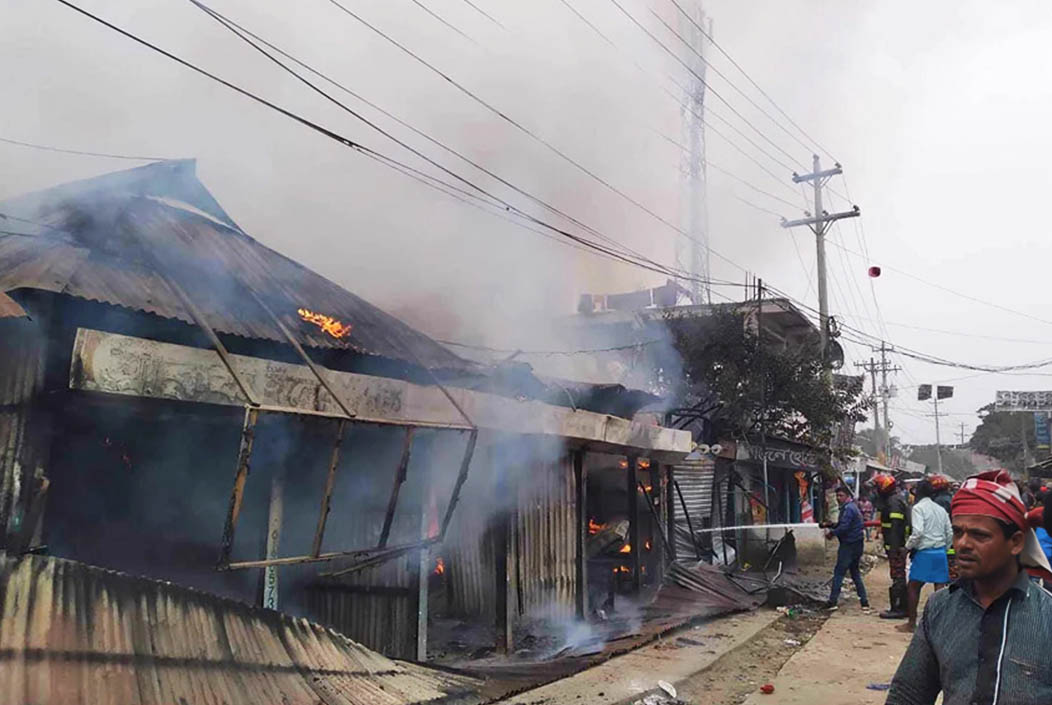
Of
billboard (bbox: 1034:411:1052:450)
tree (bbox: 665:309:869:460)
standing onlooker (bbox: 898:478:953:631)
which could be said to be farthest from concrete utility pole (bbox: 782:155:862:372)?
billboard (bbox: 1034:411:1052:450)

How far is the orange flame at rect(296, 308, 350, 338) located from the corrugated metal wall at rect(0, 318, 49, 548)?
224 cm

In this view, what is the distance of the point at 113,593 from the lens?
360 cm

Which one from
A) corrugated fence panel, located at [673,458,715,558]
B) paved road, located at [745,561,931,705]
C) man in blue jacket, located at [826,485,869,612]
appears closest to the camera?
paved road, located at [745,561,931,705]

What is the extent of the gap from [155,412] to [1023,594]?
4.94 meters

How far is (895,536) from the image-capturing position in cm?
899

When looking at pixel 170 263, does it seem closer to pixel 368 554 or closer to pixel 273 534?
pixel 273 534

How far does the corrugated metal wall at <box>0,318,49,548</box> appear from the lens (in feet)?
13.5

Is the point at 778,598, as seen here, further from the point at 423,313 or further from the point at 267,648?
the point at 267,648

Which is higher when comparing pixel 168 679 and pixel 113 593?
pixel 113 593

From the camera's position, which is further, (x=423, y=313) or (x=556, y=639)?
(x=423, y=313)

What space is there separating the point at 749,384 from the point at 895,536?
254 inches

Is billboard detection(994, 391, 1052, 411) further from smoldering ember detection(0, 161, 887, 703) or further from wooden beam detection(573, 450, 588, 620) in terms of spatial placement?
wooden beam detection(573, 450, 588, 620)

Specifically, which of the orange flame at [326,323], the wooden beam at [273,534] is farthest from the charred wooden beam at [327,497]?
the orange flame at [326,323]

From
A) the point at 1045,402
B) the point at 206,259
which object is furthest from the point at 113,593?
the point at 1045,402
